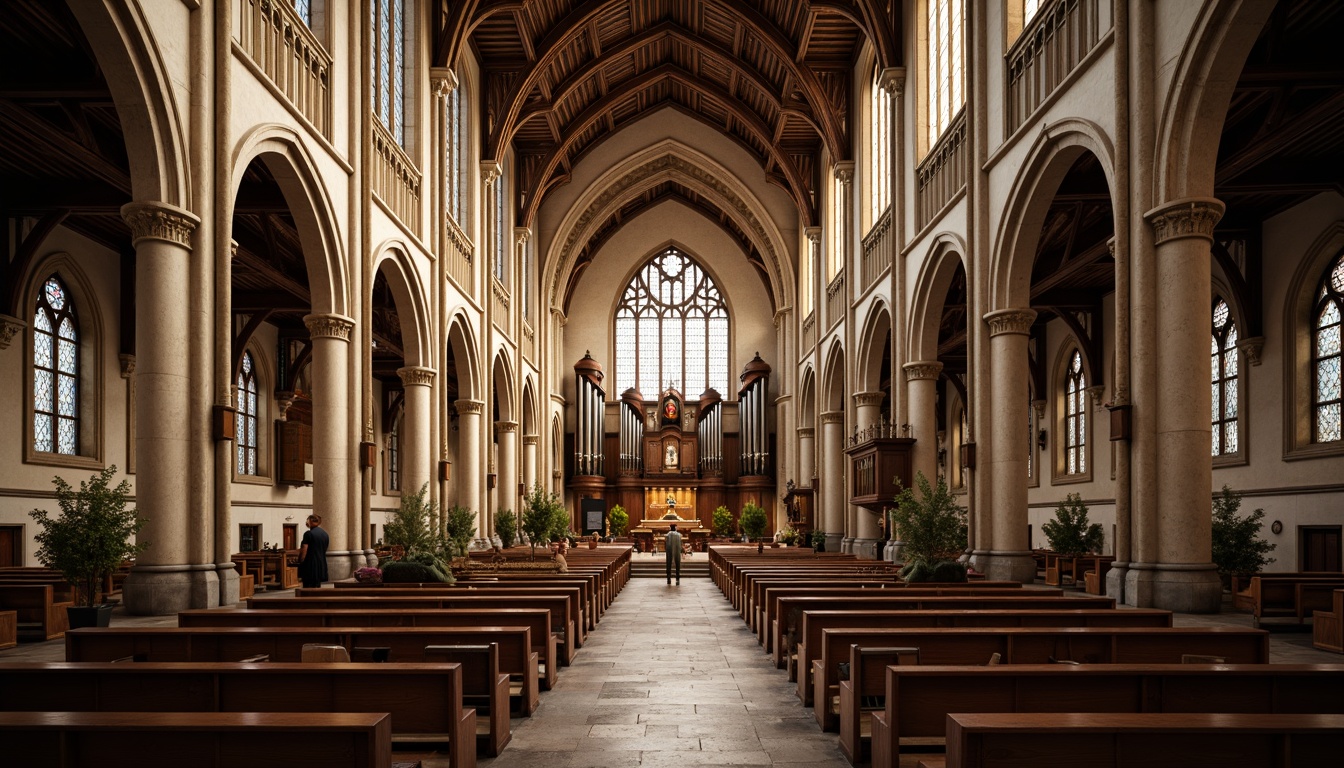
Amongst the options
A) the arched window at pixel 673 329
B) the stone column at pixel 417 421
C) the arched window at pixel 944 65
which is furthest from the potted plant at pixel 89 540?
the arched window at pixel 673 329

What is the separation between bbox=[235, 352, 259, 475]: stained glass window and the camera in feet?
83.9

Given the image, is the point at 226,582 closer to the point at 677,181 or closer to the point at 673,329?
the point at 677,181

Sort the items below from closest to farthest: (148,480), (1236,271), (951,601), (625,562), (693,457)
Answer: (951,601) < (148,480) < (1236,271) < (625,562) < (693,457)

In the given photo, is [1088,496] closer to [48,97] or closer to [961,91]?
[961,91]

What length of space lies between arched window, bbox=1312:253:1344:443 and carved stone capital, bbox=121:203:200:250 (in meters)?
16.3

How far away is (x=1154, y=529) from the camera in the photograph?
11.2 m

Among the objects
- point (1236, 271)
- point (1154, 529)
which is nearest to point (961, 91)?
point (1236, 271)

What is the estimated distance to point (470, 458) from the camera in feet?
86.4

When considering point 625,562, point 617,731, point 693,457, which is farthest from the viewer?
point 693,457

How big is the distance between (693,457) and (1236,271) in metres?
26.2

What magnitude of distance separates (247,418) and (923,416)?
628 inches

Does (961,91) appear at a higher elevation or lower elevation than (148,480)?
higher

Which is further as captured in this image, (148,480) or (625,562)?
(625,562)

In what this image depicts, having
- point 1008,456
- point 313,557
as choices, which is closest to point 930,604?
point 1008,456
